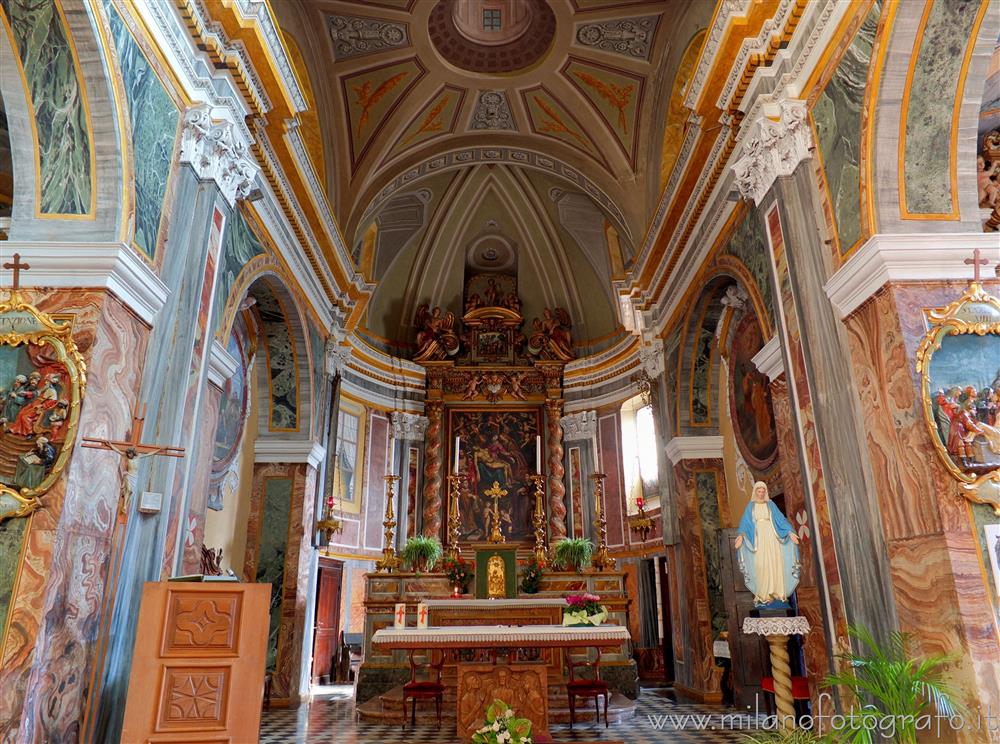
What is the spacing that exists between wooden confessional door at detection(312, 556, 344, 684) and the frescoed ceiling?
5954mm

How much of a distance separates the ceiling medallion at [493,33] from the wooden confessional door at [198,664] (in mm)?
10182

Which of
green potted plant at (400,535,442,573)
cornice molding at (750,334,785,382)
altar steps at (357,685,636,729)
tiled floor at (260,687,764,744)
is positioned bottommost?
tiled floor at (260,687,764,744)

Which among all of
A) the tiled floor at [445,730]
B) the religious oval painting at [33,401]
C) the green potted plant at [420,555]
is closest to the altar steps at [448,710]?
the tiled floor at [445,730]

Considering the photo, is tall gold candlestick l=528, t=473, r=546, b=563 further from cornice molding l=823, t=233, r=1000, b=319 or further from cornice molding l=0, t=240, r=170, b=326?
cornice molding l=0, t=240, r=170, b=326

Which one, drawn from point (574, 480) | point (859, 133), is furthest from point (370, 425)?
point (859, 133)

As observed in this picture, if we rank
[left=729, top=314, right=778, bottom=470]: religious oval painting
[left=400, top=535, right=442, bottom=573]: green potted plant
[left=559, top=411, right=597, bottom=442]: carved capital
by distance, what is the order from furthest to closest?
[left=559, top=411, right=597, bottom=442]: carved capital < [left=400, top=535, right=442, bottom=573]: green potted plant < [left=729, top=314, right=778, bottom=470]: religious oval painting

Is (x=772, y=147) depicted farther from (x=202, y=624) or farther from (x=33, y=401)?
(x=33, y=401)

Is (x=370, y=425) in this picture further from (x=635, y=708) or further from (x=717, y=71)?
(x=717, y=71)

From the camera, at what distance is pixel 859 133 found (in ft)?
18.4

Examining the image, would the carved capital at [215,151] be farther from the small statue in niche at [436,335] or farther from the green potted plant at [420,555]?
the small statue in niche at [436,335]

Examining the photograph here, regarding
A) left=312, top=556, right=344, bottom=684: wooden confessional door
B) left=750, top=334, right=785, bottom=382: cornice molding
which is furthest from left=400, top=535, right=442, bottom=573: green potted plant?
left=750, top=334, right=785, bottom=382: cornice molding

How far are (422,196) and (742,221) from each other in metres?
9.19

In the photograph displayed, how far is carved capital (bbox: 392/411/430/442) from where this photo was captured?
1584cm

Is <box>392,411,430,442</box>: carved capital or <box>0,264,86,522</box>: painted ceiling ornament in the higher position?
<box>392,411,430,442</box>: carved capital
